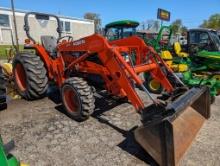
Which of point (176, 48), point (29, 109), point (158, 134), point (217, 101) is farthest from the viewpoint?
point (176, 48)

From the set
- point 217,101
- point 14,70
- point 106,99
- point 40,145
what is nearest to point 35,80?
point 14,70

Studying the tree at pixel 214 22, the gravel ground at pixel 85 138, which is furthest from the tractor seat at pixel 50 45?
the tree at pixel 214 22

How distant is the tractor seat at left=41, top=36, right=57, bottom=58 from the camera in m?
5.98

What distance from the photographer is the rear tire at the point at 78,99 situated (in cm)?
455

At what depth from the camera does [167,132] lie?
10.3 ft

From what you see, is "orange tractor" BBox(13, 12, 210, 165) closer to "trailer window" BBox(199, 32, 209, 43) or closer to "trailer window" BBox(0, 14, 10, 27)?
"trailer window" BBox(199, 32, 209, 43)

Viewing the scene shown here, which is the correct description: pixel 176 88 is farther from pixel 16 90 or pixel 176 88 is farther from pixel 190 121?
pixel 16 90

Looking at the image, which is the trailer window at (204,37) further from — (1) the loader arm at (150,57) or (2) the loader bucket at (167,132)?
(2) the loader bucket at (167,132)

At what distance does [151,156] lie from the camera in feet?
11.2

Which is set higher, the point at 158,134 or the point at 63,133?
the point at 158,134

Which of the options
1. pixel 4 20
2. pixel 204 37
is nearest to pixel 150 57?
pixel 204 37

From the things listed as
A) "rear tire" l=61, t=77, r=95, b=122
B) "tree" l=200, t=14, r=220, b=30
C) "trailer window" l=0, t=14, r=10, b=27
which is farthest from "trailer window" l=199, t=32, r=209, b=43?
"tree" l=200, t=14, r=220, b=30

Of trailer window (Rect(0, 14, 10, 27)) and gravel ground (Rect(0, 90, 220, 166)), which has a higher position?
trailer window (Rect(0, 14, 10, 27))

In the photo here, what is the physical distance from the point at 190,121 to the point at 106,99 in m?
2.24
